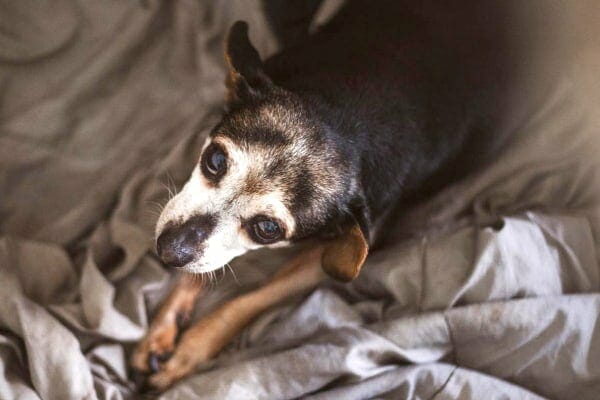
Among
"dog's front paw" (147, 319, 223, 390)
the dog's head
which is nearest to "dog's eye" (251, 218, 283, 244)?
the dog's head

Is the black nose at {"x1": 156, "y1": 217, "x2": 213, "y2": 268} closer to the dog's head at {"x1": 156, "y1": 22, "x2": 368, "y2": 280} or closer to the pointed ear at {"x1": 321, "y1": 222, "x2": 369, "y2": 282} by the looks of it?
the dog's head at {"x1": 156, "y1": 22, "x2": 368, "y2": 280}

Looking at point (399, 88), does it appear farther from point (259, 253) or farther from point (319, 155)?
point (259, 253)

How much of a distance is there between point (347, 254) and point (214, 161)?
52 cm

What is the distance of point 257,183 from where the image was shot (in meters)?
1.73

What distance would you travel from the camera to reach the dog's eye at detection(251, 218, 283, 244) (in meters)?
1.79

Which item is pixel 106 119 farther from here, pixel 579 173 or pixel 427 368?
pixel 579 173

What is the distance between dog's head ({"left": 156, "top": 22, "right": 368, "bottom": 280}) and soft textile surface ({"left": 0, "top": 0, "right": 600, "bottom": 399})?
0.38 m

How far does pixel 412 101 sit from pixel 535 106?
2.06 feet

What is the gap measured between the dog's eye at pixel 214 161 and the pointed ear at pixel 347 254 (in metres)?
0.45

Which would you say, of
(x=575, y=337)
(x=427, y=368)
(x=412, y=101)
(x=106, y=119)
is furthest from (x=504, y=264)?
(x=106, y=119)

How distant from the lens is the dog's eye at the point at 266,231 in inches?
70.5

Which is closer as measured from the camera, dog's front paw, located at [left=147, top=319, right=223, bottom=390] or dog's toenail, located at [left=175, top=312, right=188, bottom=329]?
dog's front paw, located at [left=147, top=319, right=223, bottom=390]

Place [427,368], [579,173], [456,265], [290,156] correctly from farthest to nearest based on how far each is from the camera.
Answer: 1. [579,173]
2. [456,265]
3. [427,368]
4. [290,156]

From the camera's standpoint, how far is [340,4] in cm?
233
